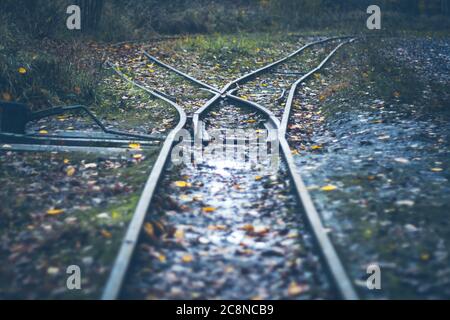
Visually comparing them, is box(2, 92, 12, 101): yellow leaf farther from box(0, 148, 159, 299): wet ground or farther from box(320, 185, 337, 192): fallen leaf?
box(320, 185, 337, 192): fallen leaf

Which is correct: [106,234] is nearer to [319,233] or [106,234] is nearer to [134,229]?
[134,229]

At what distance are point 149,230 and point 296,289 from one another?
1508mm

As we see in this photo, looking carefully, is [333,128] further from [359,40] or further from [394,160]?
[359,40]

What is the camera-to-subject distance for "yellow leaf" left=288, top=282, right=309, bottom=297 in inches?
162

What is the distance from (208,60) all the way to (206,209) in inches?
439

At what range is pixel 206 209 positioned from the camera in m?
5.64

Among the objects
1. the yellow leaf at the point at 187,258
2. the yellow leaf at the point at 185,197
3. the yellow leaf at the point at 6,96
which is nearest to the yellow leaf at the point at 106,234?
the yellow leaf at the point at 187,258

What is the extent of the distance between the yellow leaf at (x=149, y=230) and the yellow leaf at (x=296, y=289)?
140 cm

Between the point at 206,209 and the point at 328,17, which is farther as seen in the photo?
the point at 328,17

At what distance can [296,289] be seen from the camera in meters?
4.17

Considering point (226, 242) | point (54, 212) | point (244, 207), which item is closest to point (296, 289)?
point (226, 242)

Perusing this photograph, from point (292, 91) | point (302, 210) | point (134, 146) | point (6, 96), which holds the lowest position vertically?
point (302, 210)
